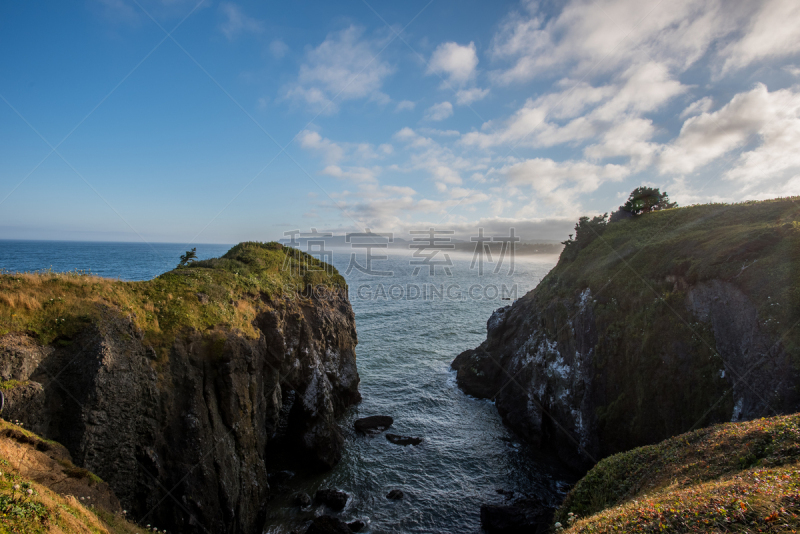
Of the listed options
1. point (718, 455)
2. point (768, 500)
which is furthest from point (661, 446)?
point (768, 500)

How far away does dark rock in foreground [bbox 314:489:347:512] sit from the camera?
78.5 feet

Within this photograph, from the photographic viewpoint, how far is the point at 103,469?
1483 cm

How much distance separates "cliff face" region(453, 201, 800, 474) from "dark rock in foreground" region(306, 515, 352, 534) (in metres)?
18.8

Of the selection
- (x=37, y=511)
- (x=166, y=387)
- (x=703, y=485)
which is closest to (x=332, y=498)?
(x=166, y=387)

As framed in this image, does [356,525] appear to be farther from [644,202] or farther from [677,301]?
[644,202]

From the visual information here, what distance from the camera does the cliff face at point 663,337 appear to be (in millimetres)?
19844

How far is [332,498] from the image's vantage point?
2419 centimetres

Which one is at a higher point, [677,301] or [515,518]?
[677,301]

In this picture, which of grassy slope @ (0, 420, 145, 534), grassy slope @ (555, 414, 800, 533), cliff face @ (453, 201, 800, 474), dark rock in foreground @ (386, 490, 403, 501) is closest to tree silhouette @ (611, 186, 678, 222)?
cliff face @ (453, 201, 800, 474)

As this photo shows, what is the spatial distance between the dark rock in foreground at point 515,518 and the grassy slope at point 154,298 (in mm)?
20454

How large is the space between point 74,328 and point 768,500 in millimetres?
25759

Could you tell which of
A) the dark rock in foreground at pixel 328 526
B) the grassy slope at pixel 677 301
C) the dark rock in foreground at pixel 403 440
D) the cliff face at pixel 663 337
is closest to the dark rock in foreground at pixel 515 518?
the cliff face at pixel 663 337

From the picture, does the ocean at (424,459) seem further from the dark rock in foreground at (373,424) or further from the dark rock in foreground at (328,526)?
the dark rock in foreground at (328,526)

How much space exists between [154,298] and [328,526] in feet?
57.5
